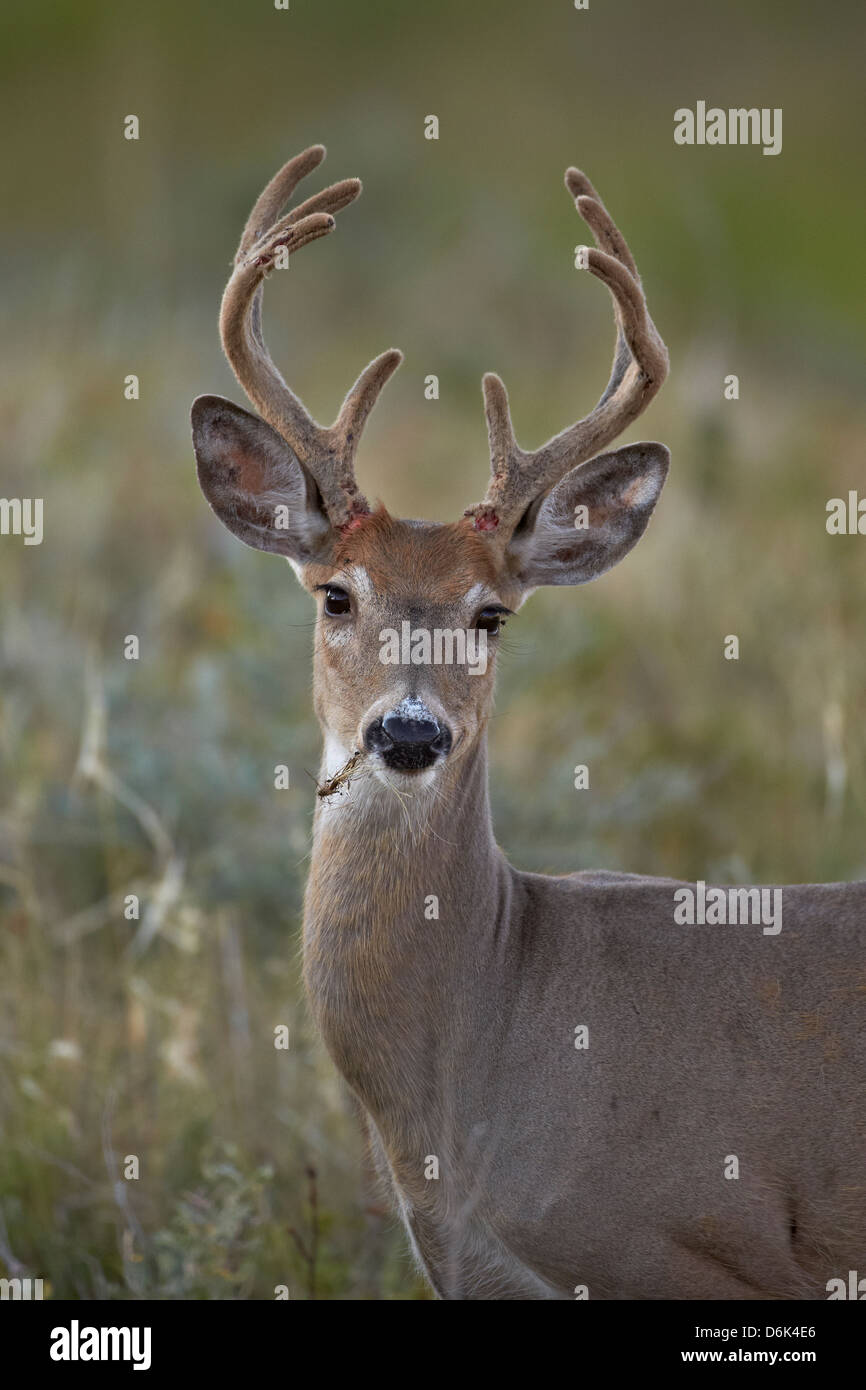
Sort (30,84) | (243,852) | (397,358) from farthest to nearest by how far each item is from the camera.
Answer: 1. (30,84)
2. (243,852)
3. (397,358)

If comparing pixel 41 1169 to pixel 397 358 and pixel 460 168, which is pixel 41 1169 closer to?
pixel 397 358

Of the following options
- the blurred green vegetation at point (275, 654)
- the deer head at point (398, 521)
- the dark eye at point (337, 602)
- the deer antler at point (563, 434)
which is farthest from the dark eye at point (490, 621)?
the blurred green vegetation at point (275, 654)

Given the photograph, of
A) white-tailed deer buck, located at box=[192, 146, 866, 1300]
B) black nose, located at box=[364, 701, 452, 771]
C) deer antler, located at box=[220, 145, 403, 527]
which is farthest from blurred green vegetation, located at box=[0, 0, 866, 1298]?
deer antler, located at box=[220, 145, 403, 527]

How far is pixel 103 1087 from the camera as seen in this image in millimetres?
5730

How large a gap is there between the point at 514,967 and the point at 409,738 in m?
0.86

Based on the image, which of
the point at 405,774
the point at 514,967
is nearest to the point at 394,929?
the point at 514,967

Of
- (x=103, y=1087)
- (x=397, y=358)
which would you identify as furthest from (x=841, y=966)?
(x=103, y=1087)

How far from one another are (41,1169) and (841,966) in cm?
259

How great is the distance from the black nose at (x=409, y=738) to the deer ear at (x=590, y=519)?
0.92 m

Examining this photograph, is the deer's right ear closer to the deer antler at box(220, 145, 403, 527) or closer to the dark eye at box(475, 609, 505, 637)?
the deer antler at box(220, 145, 403, 527)

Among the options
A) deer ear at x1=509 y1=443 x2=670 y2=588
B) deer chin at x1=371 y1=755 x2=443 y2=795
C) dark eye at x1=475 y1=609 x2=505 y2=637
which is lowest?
deer chin at x1=371 y1=755 x2=443 y2=795

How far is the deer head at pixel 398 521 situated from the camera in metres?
4.47

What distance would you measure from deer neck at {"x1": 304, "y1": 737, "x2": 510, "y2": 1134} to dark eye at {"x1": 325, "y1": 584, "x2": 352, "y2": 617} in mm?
394

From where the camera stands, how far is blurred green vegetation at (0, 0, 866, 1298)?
5547 mm
